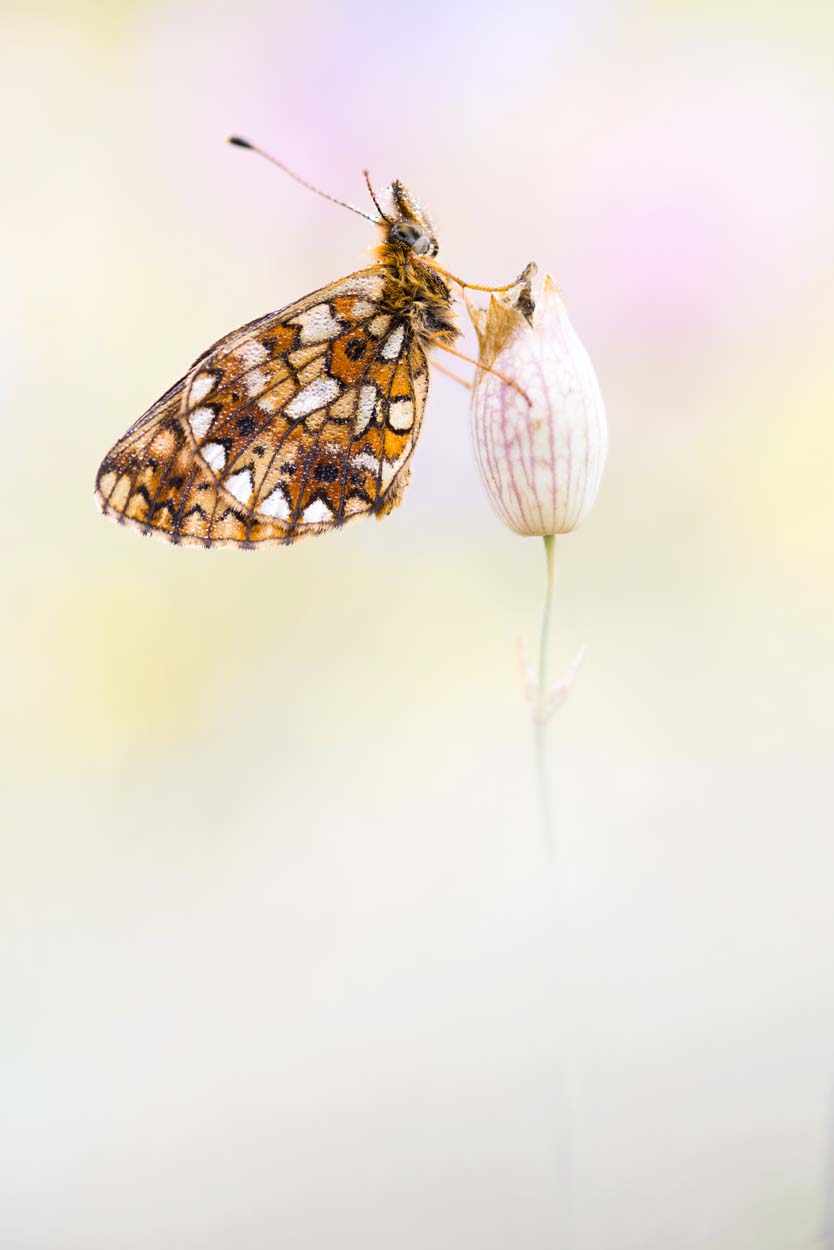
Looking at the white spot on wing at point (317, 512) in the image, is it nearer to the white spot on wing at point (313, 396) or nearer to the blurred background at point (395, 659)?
the white spot on wing at point (313, 396)

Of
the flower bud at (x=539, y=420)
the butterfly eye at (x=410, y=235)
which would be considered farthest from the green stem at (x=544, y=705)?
the butterfly eye at (x=410, y=235)

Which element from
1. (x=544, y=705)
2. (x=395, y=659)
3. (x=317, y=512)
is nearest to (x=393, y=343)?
(x=317, y=512)

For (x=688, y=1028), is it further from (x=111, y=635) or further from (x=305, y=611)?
(x=111, y=635)

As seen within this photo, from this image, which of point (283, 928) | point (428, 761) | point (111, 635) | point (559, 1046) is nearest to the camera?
point (559, 1046)

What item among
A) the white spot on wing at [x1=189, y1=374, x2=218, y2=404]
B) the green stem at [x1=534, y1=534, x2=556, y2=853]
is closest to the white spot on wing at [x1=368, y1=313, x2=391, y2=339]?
the white spot on wing at [x1=189, y1=374, x2=218, y2=404]

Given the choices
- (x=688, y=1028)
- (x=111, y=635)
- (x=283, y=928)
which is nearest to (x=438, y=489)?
(x=111, y=635)
